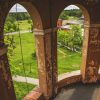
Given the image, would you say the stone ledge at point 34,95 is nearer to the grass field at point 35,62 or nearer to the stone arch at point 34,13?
the stone arch at point 34,13

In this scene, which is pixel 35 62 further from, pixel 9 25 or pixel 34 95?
pixel 34 95

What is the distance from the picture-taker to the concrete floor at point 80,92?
11102 millimetres

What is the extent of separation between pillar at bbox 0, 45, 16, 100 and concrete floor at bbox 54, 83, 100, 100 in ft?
13.2

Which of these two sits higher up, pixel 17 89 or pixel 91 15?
pixel 91 15

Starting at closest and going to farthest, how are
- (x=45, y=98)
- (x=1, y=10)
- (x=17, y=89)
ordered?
(x=1, y=10) < (x=45, y=98) < (x=17, y=89)

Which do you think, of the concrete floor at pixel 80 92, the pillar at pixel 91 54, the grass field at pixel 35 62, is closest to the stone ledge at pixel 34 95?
the concrete floor at pixel 80 92

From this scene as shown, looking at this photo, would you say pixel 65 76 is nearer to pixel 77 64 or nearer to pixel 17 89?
pixel 17 89

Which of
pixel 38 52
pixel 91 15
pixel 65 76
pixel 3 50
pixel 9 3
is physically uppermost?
pixel 9 3

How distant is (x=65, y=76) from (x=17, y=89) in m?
3.61

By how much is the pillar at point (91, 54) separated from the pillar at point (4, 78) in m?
5.57

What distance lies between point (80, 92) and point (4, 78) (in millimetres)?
5403

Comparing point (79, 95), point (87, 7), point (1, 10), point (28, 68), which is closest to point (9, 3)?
point (1, 10)

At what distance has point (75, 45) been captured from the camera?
2591cm

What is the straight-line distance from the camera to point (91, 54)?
12.2 m
